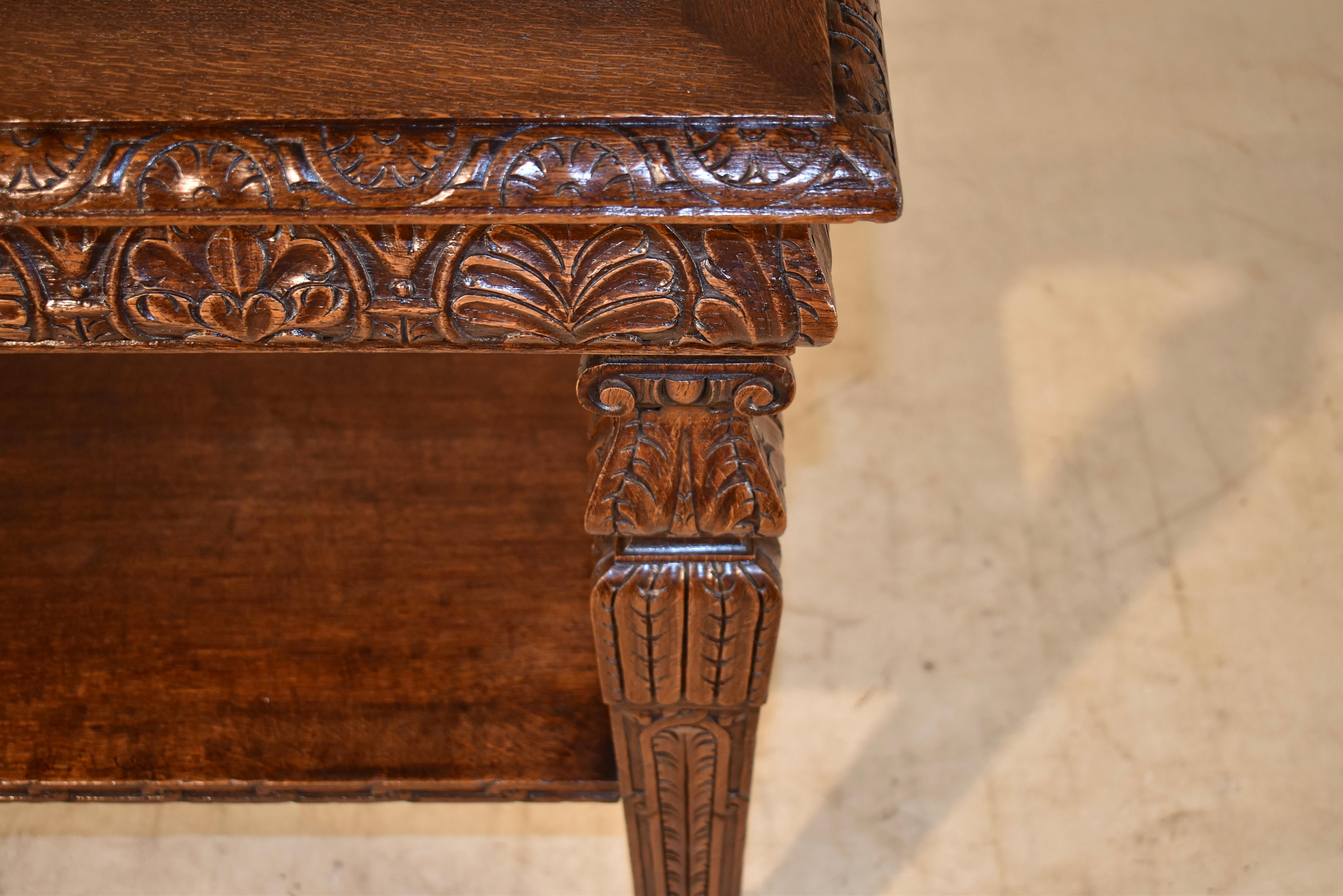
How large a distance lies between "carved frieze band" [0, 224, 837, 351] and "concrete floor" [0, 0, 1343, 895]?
567mm

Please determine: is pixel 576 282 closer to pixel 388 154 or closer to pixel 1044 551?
pixel 388 154

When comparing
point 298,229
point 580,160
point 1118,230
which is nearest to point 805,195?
point 580,160

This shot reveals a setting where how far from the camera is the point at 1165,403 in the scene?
1.18m

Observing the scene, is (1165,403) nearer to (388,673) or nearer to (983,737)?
(983,737)

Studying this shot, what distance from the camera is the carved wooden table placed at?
Result: 1.43 ft

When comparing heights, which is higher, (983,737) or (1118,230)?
(1118,230)

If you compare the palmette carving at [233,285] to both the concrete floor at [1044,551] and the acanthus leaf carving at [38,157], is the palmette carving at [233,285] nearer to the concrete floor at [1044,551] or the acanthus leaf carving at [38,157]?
the acanthus leaf carving at [38,157]

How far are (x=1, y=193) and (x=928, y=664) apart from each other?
30.4 inches

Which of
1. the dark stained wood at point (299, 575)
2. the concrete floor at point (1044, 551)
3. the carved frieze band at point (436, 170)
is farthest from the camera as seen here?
the concrete floor at point (1044, 551)

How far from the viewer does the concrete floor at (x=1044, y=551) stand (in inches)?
36.3

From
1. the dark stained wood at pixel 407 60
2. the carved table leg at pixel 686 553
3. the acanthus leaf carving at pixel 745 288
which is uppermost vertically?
the dark stained wood at pixel 407 60

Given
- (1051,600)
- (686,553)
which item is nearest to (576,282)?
(686,553)

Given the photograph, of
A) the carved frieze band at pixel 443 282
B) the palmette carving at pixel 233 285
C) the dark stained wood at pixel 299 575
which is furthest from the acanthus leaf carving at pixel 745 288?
the dark stained wood at pixel 299 575

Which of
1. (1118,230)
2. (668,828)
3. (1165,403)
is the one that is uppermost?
(1118,230)
